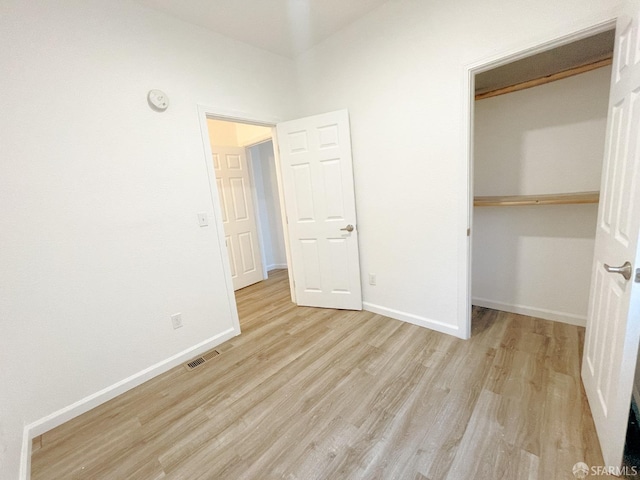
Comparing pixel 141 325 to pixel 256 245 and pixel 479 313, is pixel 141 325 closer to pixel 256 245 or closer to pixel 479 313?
pixel 256 245

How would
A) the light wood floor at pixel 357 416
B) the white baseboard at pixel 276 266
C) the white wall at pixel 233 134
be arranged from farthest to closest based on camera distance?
1. the white baseboard at pixel 276 266
2. the white wall at pixel 233 134
3. the light wood floor at pixel 357 416

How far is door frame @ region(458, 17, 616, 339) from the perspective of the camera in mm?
1466

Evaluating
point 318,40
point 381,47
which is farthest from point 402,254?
point 318,40

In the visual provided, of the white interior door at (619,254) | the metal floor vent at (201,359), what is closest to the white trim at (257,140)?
the metal floor vent at (201,359)

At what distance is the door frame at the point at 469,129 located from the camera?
4.81 feet

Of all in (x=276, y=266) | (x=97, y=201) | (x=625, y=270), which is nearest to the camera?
(x=625, y=270)

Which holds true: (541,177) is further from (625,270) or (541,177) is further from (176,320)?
(176,320)

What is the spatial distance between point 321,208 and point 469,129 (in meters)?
1.44

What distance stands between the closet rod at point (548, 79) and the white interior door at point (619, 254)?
78 cm

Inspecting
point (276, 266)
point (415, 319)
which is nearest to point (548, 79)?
point (415, 319)

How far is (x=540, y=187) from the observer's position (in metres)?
2.28

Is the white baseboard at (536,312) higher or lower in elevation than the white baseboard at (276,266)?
higher

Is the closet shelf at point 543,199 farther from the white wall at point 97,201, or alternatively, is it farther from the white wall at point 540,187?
the white wall at point 97,201

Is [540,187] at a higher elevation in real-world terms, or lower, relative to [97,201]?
lower
